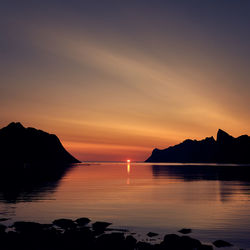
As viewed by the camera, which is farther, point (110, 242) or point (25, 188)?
point (25, 188)

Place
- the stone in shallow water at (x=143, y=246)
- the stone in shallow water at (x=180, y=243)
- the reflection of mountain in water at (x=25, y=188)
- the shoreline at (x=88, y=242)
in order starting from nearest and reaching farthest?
the stone in shallow water at (x=143, y=246), the shoreline at (x=88, y=242), the stone in shallow water at (x=180, y=243), the reflection of mountain in water at (x=25, y=188)

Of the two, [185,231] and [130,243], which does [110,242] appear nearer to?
[130,243]

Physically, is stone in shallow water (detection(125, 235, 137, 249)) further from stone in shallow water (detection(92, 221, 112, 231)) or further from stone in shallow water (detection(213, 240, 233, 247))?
stone in shallow water (detection(213, 240, 233, 247))

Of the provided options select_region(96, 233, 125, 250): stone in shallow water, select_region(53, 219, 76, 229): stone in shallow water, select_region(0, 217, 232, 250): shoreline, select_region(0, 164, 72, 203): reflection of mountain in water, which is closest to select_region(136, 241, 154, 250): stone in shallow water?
select_region(0, 217, 232, 250): shoreline

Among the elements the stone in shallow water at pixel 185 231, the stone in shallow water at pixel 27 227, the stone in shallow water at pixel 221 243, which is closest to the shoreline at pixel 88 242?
the stone in shallow water at pixel 221 243

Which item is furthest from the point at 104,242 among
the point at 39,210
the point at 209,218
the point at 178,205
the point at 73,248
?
the point at 178,205

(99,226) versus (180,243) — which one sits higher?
(180,243)

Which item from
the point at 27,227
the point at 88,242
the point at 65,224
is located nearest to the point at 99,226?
the point at 65,224

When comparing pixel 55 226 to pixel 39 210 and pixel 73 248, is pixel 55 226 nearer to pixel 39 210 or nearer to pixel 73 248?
pixel 73 248

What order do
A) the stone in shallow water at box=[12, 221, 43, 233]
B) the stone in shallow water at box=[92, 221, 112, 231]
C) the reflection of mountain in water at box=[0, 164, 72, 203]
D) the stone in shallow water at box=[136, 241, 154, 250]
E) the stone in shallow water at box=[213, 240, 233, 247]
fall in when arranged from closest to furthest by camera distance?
the stone in shallow water at box=[136, 241, 154, 250], the stone in shallow water at box=[213, 240, 233, 247], the stone in shallow water at box=[12, 221, 43, 233], the stone in shallow water at box=[92, 221, 112, 231], the reflection of mountain in water at box=[0, 164, 72, 203]

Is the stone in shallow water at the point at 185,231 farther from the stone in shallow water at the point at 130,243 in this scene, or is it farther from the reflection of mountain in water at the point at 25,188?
the reflection of mountain in water at the point at 25,188

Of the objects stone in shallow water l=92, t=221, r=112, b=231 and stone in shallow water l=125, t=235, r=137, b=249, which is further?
stone in shallow water l=92, t=221, r=112, b=231

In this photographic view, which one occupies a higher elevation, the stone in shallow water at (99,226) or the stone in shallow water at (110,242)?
the stone in shallow water at (110,242)

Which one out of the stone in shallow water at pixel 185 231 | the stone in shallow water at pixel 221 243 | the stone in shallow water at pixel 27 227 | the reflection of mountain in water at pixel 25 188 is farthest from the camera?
the reflection of mountain in water at pixel 25 188
